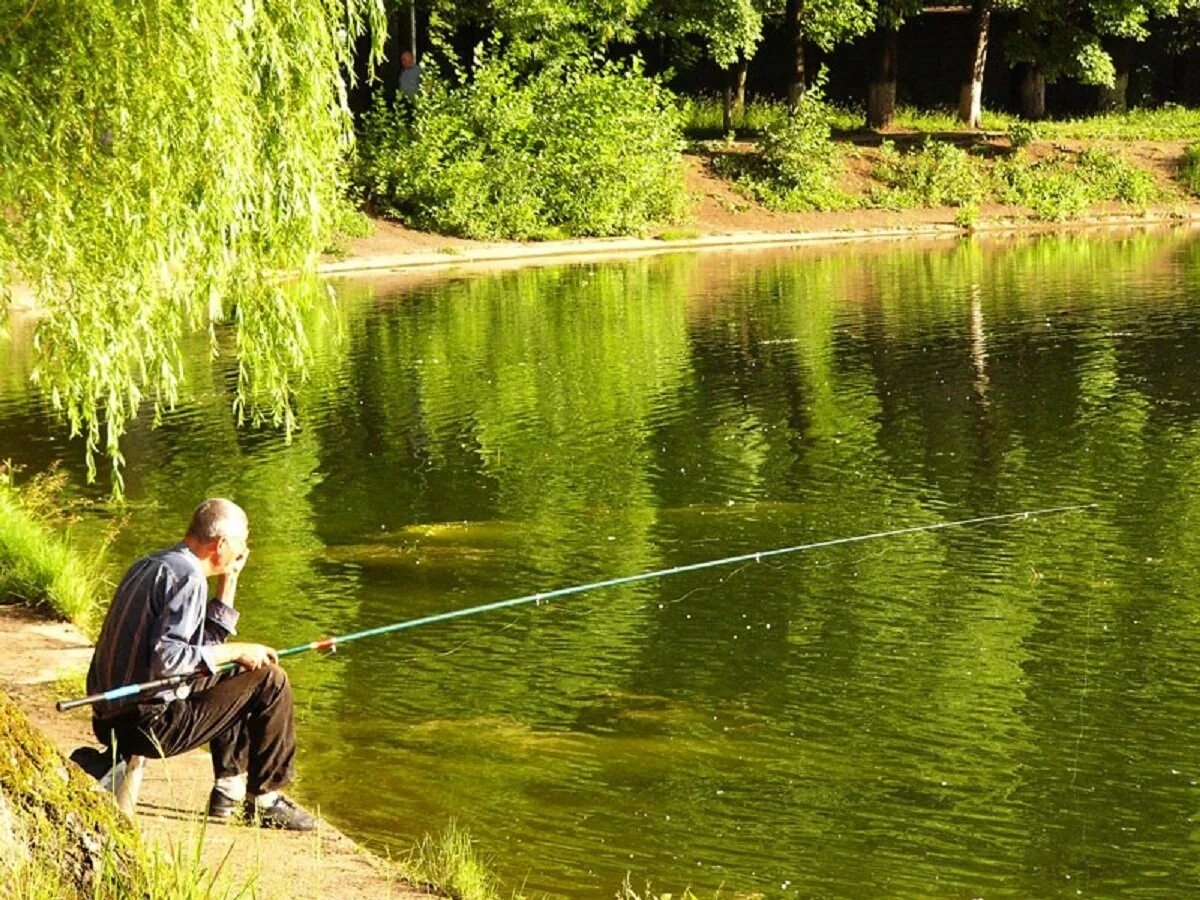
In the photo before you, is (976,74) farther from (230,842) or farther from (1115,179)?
(230,842)

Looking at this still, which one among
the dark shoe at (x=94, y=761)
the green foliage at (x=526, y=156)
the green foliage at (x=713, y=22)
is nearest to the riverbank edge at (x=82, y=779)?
the dark shoe at (x=94, y=761)

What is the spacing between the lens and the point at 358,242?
39719 mm

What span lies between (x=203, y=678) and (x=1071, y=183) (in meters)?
44.3

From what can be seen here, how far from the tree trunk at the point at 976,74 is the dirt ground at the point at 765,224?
149cm

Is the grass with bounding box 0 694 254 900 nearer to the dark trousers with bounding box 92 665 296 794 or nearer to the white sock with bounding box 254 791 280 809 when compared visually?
the dark trousers with bounding box 92 665 296 794

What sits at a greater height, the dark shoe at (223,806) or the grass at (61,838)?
the grass at (61,838)

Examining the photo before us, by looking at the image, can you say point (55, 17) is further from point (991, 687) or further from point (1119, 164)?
point (1119, 164)

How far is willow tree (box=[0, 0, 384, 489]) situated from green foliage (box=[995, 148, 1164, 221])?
38391 mm

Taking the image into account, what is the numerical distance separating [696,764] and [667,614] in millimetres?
2853

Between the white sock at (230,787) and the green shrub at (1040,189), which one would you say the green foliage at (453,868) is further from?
the green shrub at (1040,189)

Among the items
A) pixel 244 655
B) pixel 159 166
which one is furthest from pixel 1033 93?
pixel 244 655

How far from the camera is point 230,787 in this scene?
760 centimetres

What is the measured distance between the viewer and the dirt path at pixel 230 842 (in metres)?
6.89

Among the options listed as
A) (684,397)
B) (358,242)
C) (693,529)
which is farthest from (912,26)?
(693,529)
